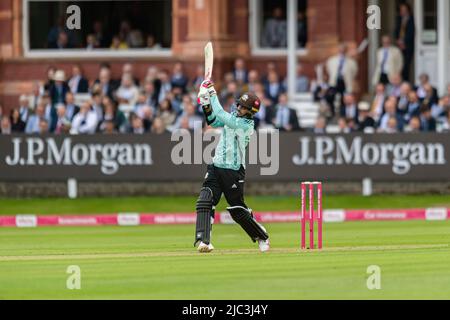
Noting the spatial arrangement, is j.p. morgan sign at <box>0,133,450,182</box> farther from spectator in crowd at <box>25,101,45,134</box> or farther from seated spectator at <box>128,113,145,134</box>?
spectator in crowd at <box>25,101,45,134</box>

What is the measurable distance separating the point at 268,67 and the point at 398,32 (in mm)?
2907

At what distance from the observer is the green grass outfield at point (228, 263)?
14.9 meters

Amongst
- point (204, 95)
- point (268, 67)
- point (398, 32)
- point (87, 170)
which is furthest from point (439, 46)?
point (204, 95)

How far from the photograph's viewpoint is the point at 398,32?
3153cm

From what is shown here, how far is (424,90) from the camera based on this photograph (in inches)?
1158

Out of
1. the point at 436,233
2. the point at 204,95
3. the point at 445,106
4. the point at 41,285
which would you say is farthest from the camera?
the point at 445,106

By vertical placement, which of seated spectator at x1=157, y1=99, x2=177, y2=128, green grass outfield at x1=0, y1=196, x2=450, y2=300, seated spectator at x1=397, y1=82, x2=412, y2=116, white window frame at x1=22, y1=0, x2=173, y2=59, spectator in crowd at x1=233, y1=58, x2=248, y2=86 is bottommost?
green grass outfield at x1=0, y1=196, x2=450, y2=300

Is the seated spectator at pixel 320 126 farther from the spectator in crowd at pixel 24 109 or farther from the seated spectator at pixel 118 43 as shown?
the seated spectator at pixel 118 43

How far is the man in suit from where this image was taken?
32.2 meters

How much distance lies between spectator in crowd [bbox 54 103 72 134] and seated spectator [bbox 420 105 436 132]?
6.69 meters

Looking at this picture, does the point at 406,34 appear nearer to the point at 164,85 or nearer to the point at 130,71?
the point at 164,85

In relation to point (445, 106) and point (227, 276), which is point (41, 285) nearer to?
point (227, 276)

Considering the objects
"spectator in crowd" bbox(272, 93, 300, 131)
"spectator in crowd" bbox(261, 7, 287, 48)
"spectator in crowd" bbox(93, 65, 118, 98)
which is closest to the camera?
"spectator in crowd" bbox(272, 93, 300, 131)

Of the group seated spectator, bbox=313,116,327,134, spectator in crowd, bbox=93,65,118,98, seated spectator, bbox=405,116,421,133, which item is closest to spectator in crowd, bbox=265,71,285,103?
seated spectator, bbox=313,116,327,134
